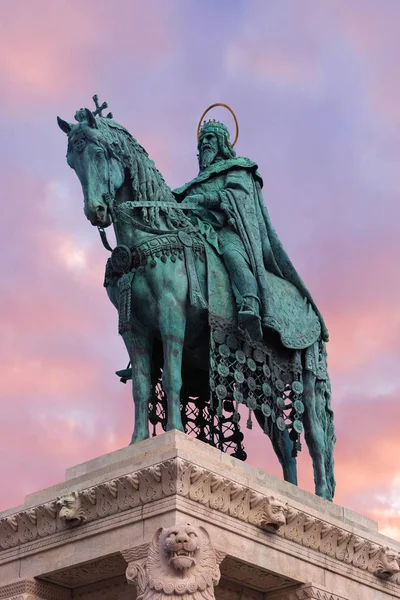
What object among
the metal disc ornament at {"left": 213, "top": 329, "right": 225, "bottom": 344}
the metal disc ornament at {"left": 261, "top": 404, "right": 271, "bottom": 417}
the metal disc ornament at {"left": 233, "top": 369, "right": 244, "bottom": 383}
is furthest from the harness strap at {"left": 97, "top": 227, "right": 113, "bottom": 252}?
the metal disc ornament at {"left": 261, "top": 404, "right": 271, "bottom": 417}

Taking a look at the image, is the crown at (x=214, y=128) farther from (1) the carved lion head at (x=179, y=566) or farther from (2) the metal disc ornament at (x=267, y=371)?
(1) the carved lion head at (x=179, y=566)

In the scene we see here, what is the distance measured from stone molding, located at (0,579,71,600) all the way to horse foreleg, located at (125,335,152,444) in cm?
269

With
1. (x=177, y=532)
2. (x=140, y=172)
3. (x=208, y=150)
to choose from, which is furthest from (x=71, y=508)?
(x=208, y=150)

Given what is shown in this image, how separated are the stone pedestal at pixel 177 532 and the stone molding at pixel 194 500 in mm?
16

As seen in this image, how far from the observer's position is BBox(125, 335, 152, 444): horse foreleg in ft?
66.3

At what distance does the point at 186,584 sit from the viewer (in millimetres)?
17203

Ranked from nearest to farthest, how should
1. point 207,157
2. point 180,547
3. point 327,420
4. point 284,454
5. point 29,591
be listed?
point 180,547 → point 29,591 → point 284,454 → point 327,420 → point 207,157

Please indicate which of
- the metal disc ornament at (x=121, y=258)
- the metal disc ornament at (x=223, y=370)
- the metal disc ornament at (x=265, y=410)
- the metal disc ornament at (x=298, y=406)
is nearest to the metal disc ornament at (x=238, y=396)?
the metal disc ornament at (x=223, y=370)

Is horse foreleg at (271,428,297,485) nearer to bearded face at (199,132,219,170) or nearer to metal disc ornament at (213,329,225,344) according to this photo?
metal disc ornament at (213,329,225,344)

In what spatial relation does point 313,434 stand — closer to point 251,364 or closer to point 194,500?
point 251,364

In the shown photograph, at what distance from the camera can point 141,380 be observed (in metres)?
20.6

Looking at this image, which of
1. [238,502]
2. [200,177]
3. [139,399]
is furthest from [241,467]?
[200,177]

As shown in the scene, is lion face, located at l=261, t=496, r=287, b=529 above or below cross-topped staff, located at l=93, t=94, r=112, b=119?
below

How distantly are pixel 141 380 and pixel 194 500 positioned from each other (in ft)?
10.5
